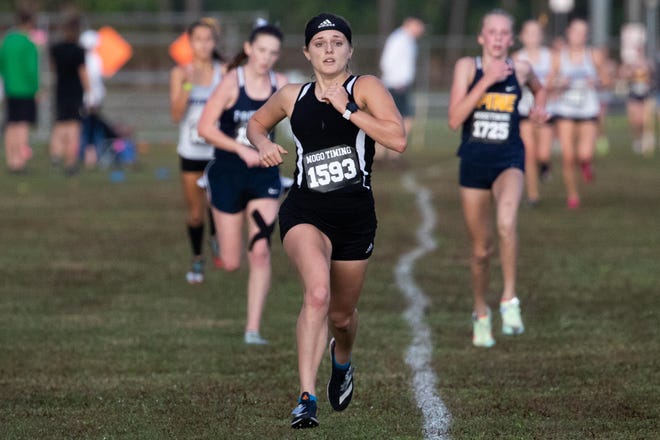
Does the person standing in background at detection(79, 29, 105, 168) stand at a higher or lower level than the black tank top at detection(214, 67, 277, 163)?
lower

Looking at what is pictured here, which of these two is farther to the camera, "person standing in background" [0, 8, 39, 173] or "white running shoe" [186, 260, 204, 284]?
"person standing in background" [0, 8, 39, 173]

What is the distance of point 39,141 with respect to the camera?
3509 cm

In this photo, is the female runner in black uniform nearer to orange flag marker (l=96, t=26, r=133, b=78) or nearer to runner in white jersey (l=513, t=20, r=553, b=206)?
runner in white jersey (l=513, t=20, r=553, b=206)

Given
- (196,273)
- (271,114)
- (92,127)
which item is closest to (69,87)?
(92,127)

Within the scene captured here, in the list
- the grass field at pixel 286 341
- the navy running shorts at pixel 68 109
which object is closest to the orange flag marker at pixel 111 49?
the navy running shorts at pixel 68 109

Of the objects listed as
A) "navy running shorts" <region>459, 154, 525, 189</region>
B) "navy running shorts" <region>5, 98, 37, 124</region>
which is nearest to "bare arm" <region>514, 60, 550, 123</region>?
"navy running shorts" <region>459, 154, 525, 189</region>

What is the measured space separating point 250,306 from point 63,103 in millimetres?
15103

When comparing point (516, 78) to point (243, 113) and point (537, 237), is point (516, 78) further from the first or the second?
point (537, 237)

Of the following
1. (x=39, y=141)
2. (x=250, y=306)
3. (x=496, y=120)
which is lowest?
(x=39, y=141)

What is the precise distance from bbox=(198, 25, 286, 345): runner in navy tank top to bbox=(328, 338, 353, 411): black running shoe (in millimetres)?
2256

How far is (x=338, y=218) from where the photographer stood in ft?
23.0

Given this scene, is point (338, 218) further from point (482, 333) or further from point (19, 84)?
point (19, 84)

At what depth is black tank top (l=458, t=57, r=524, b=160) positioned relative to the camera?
9.73m

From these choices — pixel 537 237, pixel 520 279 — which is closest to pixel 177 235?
pixel 537 237
